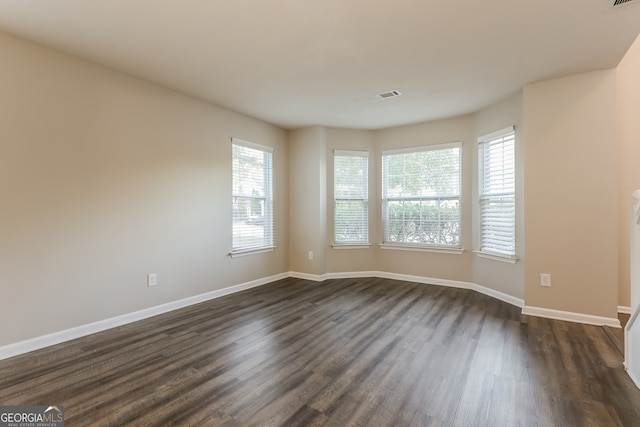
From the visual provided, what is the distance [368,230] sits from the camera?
5523 millimetres

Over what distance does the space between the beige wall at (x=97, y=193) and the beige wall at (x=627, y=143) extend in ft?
16.0

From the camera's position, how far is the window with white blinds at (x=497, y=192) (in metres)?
3.91

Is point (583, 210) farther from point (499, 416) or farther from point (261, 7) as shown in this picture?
point (261, 7)

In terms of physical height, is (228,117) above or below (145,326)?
above

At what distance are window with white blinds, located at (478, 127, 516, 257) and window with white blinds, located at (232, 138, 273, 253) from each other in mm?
3267

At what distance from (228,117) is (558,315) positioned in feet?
15.7

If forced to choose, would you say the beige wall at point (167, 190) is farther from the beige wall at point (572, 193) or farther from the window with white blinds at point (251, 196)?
the window with white blinds at point (251, 196)

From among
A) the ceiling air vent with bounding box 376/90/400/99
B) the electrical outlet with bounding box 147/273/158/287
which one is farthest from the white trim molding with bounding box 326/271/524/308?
the ceiling air vent with bounding box 376/90/400/99

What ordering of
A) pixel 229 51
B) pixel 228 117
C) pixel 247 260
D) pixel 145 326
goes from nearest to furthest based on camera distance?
pixel 229 51, pixel 145 326, pixel 228 117, pixel 247 260

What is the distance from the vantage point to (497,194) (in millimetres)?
4117

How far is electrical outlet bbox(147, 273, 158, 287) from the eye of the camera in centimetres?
346

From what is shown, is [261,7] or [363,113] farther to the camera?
[363,113]

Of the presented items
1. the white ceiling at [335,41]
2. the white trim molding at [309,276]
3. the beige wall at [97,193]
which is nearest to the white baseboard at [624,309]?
the white ceiling at [335,41]

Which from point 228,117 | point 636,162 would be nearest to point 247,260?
point 228,117
